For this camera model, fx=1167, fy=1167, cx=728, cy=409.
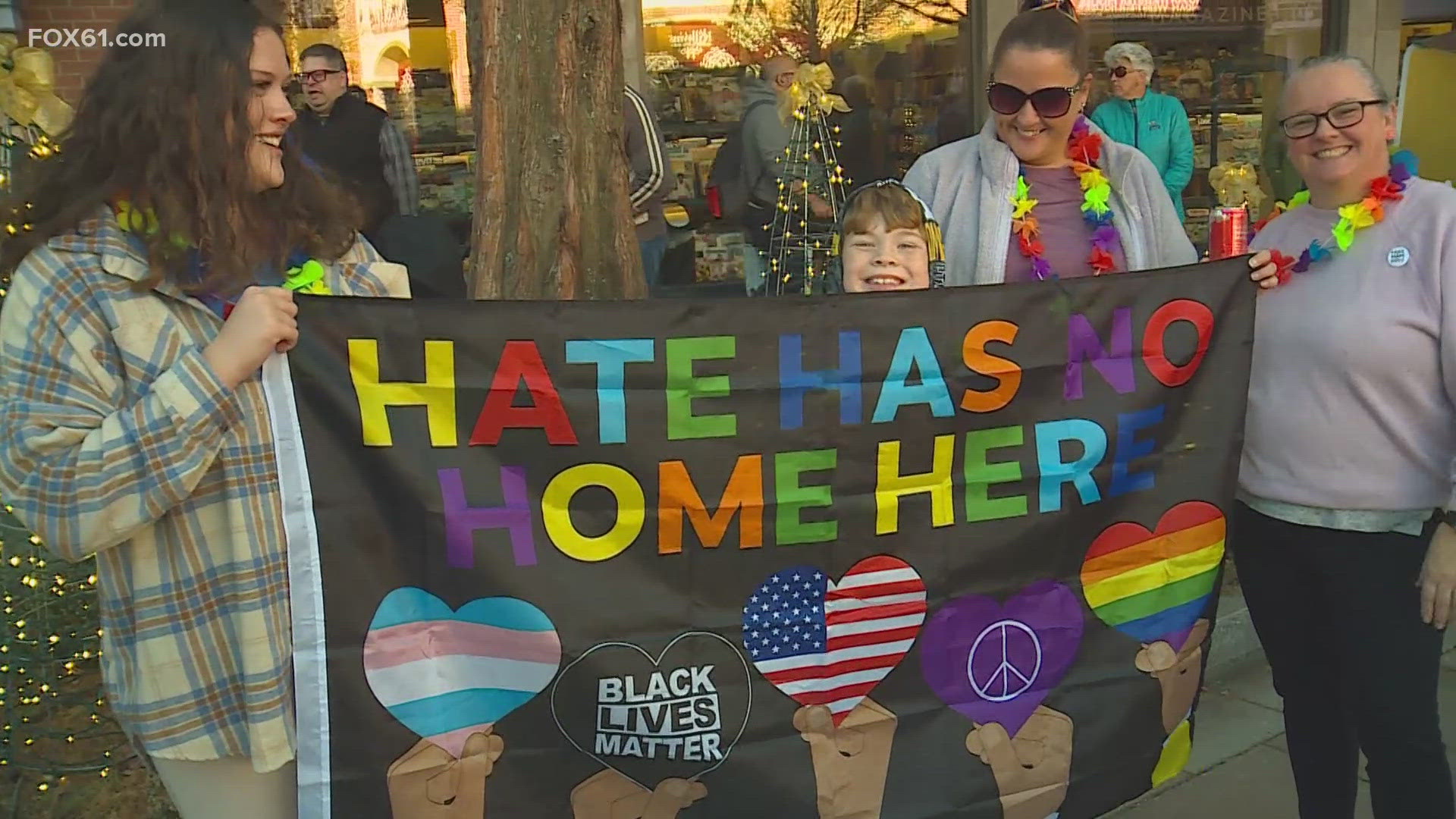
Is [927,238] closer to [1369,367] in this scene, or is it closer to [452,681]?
[1369,367]

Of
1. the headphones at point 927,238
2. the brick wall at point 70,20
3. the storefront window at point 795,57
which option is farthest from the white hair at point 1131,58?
the brick wall at point 70,20

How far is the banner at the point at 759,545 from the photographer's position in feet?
6.58

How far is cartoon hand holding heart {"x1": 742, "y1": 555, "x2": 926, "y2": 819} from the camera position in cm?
222

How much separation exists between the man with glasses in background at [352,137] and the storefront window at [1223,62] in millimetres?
6260

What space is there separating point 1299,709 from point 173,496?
2333 mm

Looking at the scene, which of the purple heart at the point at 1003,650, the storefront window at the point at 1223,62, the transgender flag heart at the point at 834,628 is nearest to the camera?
the transgender flag heart at the point at 834,628

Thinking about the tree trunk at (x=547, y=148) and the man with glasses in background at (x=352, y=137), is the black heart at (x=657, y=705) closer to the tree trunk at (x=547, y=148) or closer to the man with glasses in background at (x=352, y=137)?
the tree trunk at (x=547, y=148)

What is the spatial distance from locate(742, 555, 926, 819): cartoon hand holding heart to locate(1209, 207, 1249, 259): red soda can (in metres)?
1.10

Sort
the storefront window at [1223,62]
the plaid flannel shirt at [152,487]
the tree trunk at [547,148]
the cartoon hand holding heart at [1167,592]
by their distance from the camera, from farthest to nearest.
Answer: the storefront window at [1223,62] → the tree trunk at [547,148] → the cartoon hand holding heart at [1167,592] → the plaid flannel shirt at [152,487]

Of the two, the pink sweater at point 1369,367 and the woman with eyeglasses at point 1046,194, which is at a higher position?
the woman with eyeglasses at point 1046,194

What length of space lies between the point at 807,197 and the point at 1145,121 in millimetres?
3336

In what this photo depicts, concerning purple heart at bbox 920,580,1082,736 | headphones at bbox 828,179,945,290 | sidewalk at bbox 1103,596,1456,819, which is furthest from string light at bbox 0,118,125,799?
sidewalk at bbox 1103,596,1456,819

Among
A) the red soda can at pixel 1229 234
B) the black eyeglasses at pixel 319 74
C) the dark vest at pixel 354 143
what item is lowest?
the red soda can at pixel 1229 234

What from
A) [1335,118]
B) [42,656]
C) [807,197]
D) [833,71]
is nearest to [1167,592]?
[1335,118]
